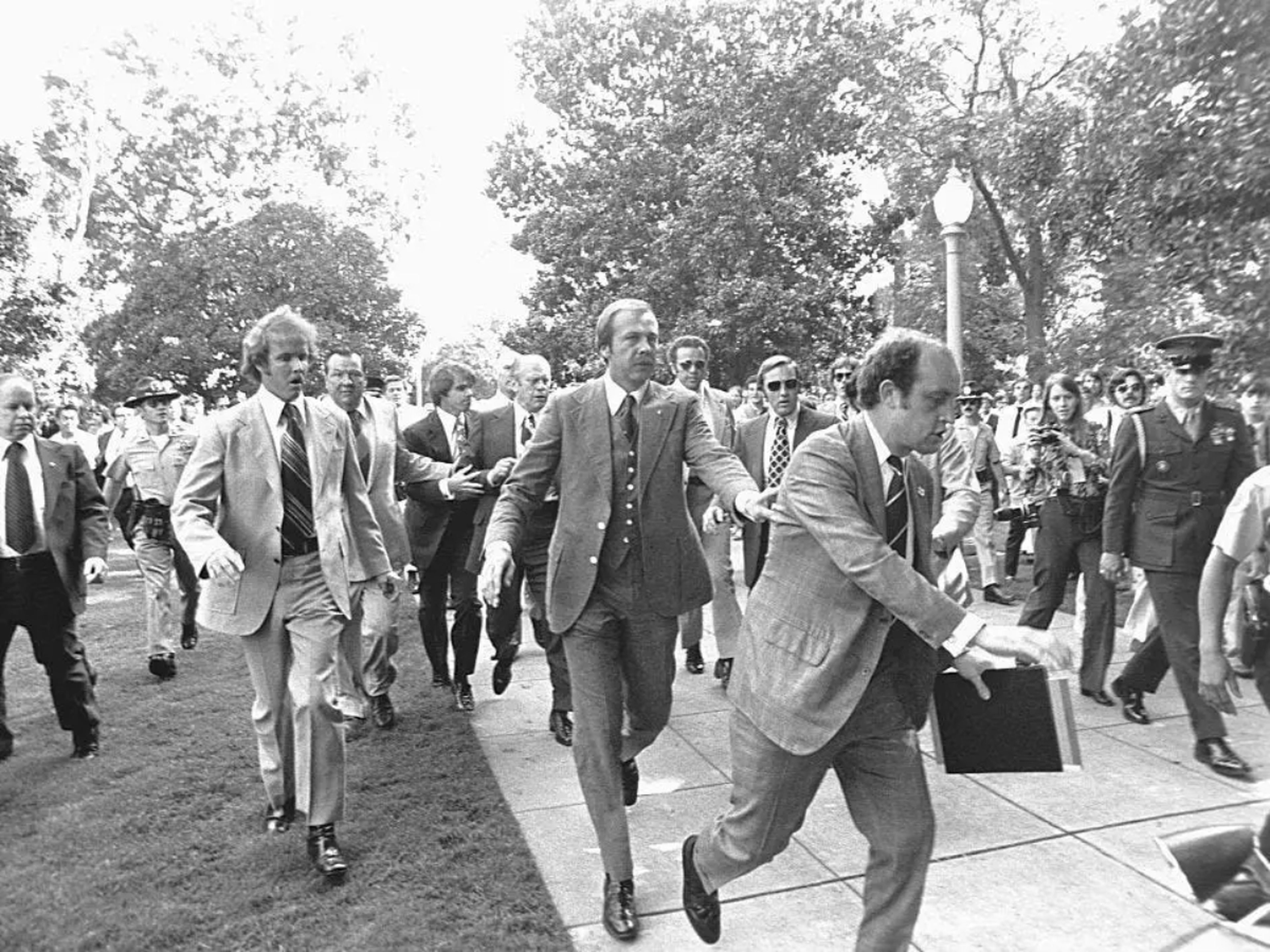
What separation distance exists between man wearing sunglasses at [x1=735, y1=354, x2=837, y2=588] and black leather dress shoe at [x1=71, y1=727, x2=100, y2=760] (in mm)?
3806

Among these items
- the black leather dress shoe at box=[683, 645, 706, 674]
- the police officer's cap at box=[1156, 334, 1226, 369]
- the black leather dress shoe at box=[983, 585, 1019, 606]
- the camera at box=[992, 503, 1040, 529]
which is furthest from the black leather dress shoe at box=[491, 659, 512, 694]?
the black leather dress shoe at box=[983, 585, 1019, 606]

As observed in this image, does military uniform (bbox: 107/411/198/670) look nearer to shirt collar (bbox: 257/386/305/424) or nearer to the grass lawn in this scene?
the grass lawn

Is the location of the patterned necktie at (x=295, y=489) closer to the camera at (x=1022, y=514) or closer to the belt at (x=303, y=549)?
the belt at (x=303, y=549)

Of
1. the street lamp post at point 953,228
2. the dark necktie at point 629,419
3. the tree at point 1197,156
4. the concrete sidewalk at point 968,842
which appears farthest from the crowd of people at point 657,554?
the street lamp post at point 953,228

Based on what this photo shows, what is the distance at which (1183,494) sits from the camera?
517cm

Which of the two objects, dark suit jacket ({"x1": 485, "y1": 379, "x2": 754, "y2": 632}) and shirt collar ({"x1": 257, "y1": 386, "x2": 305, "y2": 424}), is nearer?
dark suit jacket ({"x1": 485, "y1": 379, "x2": 754, "y2": 632})

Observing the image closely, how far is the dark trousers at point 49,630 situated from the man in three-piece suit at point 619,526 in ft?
10.6

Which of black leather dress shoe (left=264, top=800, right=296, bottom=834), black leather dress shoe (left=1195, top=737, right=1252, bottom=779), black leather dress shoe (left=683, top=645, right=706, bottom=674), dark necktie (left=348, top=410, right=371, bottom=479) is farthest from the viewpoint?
black leather dress shoe (left=683, top=645, right=706, bottom=674)

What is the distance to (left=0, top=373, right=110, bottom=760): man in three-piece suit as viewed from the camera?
567 cm

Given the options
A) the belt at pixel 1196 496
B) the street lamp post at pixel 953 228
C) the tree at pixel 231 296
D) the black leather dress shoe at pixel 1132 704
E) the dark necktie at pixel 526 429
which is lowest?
the black leather dress shoe at pixel 1132 704

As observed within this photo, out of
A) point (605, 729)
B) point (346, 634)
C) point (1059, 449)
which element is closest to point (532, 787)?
point (346, 634)

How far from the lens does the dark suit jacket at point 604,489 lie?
3865 millimetres

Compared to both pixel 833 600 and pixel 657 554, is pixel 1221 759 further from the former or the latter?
pixel 833 600

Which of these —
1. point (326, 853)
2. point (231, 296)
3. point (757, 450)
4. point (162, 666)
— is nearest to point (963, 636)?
point (326, 853)
